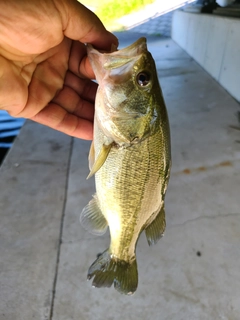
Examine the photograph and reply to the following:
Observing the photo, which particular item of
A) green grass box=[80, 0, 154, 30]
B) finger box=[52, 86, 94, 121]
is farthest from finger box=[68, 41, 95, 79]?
green grass box=[80, 0, 154, 30]

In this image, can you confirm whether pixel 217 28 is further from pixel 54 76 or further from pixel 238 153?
pixel 54 76

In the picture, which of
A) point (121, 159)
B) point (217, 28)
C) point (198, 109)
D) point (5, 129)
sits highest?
point (121, 159)

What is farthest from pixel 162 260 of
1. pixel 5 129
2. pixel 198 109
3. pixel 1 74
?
pixel 5 129

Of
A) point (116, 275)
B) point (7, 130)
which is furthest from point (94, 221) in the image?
point (7, 130)

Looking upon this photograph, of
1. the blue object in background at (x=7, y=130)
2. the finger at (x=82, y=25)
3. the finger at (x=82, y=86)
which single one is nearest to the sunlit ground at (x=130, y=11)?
the blue object in background at (x=7, y=130)

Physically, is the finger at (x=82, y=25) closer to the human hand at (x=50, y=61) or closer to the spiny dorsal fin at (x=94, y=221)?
the human hand at (x=50, y=61)

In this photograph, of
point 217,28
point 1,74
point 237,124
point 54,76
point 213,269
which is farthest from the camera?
point 217,28

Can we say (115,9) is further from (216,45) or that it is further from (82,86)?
(82,86)
